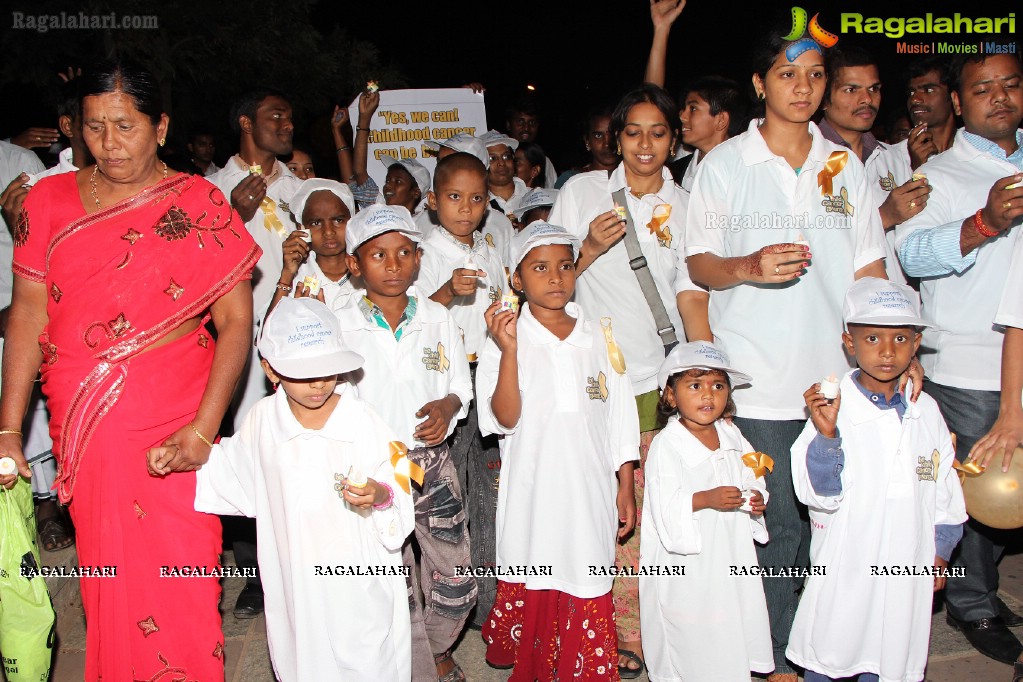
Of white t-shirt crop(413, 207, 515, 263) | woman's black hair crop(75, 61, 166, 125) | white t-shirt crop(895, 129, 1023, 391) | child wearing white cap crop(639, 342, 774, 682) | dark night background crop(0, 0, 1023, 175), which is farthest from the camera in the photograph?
dark night background crop(0, 0, 1023, 175)

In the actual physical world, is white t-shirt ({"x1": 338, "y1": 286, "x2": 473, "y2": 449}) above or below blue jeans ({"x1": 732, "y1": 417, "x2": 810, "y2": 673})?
above

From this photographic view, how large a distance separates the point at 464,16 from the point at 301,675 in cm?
1736

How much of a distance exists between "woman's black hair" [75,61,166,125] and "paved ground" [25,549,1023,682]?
2459 mm

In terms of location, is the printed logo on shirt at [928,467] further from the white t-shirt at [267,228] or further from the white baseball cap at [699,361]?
the white t-shirt at [267,228]

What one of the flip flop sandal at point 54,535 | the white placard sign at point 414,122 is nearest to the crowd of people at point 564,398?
the flip flop sandal at point 54,535

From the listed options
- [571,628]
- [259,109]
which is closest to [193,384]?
[571,628]

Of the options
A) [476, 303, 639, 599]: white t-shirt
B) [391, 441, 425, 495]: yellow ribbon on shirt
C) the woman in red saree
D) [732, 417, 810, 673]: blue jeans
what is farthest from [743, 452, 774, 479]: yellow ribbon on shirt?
the woman in red saree

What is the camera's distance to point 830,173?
362cm

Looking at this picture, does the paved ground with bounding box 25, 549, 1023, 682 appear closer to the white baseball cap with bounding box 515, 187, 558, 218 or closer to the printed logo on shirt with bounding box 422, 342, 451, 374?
the printed logo on shirt with bounding box 422, 342, 451, 374

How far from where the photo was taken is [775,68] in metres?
3.57

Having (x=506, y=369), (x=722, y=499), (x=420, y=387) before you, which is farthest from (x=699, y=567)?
(x=420, y=387)

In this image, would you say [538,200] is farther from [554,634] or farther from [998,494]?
[998,494]

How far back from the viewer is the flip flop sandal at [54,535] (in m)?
4.71

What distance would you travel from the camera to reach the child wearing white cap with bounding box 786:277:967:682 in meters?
3.31
